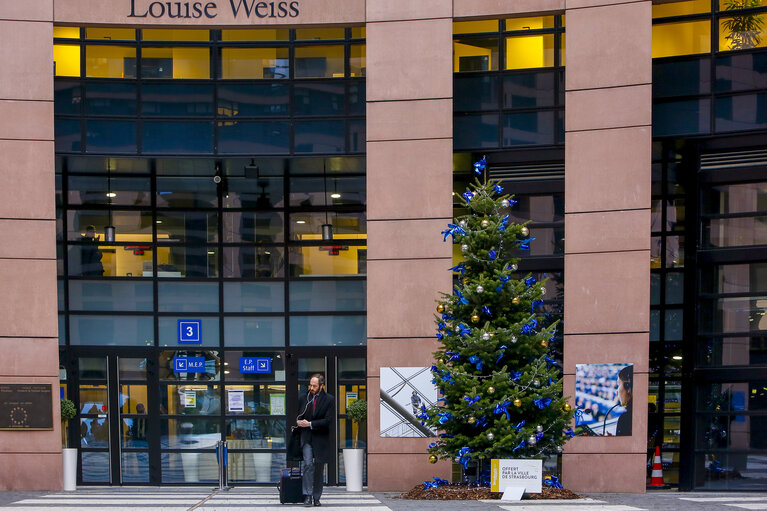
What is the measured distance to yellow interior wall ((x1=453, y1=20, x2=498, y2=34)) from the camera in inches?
708

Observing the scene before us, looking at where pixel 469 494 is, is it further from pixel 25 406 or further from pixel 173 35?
pixel 173 35

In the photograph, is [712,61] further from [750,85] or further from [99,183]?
[99,183]

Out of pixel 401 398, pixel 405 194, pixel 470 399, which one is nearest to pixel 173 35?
pixel 405 194

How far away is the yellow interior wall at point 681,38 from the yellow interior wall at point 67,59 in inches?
438

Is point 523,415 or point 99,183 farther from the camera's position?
point 99,183

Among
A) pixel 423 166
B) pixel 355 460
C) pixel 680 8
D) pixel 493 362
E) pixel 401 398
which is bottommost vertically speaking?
pixel 355 460

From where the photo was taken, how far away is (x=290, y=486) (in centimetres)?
1390

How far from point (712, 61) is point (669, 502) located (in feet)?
26.1

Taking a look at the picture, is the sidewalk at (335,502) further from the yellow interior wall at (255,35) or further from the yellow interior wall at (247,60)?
the yellow interior wall at (255,35)

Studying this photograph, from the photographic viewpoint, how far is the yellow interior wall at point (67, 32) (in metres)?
18.1

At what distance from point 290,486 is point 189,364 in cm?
623

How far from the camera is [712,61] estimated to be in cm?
1712

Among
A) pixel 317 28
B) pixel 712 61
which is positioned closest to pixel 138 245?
pixel 317 28

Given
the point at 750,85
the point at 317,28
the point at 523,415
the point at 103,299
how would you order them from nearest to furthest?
the point at 523,415
the point at 750,85
the point at 317,28
the point at 103,299
